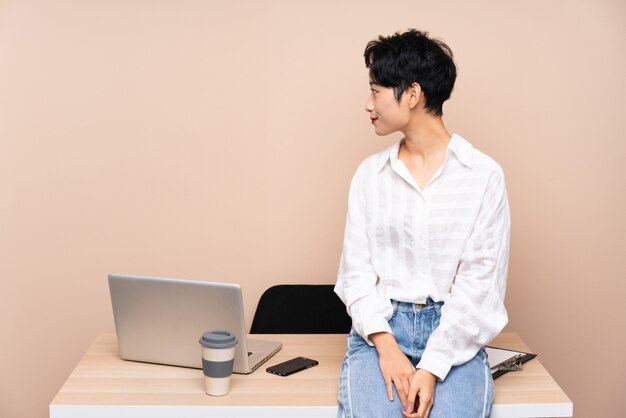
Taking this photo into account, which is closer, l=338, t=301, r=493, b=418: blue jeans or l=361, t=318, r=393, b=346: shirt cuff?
l=338, t=301, r=493, b=418: blue jeans

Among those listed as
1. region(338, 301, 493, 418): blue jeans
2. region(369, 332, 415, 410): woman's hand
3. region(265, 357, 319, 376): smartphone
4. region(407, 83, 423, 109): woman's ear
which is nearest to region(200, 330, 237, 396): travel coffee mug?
region(265, 357, 319, 376): smartphone

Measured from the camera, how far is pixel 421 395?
1.99m

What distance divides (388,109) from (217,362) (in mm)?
853

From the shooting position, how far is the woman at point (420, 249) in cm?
208

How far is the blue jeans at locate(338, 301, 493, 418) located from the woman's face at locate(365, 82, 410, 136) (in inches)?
20.1

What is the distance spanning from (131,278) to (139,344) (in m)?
0.21

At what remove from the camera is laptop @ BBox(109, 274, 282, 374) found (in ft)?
6.95

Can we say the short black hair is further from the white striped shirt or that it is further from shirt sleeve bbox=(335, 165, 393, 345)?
shirt sleeve bbox=(335, 165, 393, 345)

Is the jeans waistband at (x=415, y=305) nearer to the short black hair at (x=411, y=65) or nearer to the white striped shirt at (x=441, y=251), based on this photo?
the white striped shirt at (x=441, y=251)

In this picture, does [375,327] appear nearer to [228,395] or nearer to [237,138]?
[228,395]

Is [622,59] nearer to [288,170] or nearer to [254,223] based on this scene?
[288,170]

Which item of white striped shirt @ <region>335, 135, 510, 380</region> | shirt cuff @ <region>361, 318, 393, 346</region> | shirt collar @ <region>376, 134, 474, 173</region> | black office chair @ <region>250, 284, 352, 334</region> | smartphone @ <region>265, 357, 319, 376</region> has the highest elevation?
shirt collar @ <region>376, 134, 474, 173</region>

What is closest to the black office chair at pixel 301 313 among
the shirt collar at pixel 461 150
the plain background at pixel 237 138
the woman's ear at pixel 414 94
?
the plain background at pixel 237 138

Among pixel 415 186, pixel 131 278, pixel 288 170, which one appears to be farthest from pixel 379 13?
pixel 131 278
